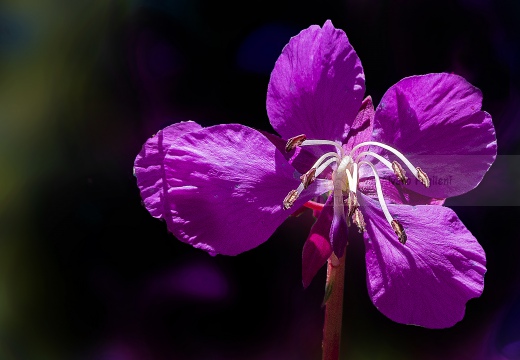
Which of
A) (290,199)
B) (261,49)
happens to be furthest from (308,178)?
(261,49)

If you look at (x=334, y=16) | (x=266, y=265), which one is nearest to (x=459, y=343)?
(x=266, y=265)

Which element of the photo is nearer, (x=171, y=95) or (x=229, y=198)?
(x=229, y=198)

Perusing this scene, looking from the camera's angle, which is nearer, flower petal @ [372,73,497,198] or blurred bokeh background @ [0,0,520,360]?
flower petal @ [372,73,497,198]

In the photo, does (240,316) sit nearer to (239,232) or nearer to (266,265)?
(266,265)

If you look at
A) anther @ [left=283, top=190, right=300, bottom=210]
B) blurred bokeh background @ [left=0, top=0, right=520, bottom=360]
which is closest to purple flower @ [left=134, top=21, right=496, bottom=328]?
anther @ [left=283, top=190, right=300, bottom=210]

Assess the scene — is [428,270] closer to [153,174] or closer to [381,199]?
[381,199]

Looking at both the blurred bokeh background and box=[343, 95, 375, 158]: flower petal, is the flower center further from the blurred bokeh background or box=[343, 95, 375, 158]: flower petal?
the blurred bokeh background
